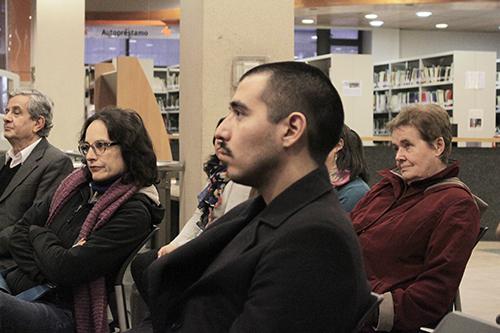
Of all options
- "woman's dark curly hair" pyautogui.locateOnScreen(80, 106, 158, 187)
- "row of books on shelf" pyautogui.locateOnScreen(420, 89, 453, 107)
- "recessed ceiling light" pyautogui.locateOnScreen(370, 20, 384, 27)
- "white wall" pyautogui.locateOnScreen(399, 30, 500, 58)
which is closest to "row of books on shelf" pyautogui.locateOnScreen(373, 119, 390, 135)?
"row of books on shelf" pyautogui.locateOnScreen(420, 89, 453, 107)

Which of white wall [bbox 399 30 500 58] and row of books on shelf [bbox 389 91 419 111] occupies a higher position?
white wall [bbox 399 30 500 58]

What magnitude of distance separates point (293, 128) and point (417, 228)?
1200 millimetres

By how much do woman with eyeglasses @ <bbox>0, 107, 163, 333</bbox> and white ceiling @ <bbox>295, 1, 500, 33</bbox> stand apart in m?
9.75

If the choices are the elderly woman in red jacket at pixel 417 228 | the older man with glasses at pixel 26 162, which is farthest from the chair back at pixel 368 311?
the older man with glasses at pixel 26 162

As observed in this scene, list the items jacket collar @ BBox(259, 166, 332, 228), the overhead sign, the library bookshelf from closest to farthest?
jacket collar @ BBox(259, 166, 332, 228), the library bookshelf, the overhead sign

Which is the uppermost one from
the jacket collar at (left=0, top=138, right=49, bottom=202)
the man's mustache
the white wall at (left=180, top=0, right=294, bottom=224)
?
the white wall at (left=180, top=0, right=294, bottom=224)

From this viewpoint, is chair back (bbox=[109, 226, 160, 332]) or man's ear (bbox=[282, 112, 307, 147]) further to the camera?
chair back (bbox=[109, 226, 160, 332])

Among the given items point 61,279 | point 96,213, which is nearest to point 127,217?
point 96,213

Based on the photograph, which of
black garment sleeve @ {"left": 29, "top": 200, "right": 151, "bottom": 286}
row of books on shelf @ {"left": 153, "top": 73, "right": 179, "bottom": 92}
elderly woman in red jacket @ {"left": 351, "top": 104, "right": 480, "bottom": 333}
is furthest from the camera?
row of books on shelf @ {"left": 153, "top": 73, "right": 179, "bottom": 92}

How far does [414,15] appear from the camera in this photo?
14398 mm

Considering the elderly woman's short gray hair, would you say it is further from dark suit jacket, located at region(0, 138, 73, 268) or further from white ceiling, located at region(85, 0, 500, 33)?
white ceiling, located at region(85, 0, 500, 33)

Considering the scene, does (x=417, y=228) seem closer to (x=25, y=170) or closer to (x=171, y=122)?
(x=25, y=170)

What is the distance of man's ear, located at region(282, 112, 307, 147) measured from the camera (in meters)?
1.50

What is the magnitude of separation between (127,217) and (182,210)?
169 centimetres
